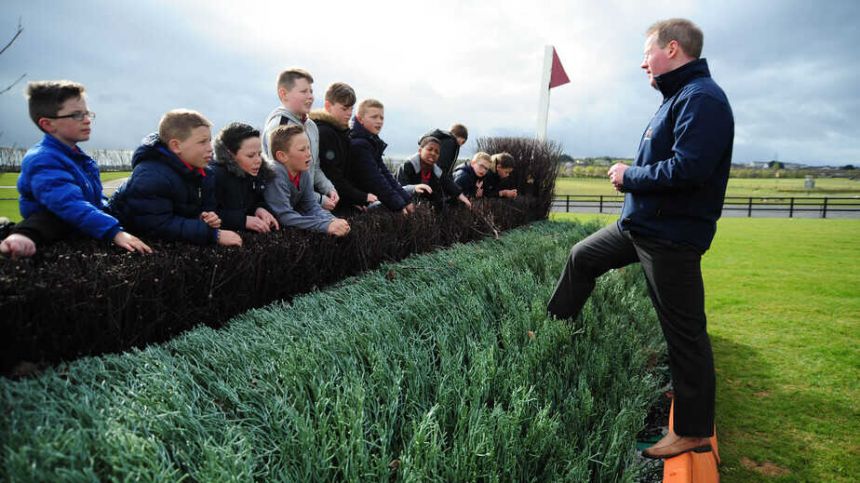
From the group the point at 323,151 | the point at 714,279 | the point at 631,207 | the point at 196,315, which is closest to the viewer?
the point at 631,207

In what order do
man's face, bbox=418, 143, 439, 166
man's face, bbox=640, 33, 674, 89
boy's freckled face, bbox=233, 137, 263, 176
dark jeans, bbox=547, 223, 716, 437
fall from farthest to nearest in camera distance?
man's face, bbox=418, 143, 439, 166 → boy's freckled face, bbox=233, 137, 263, 176 → man's face, bbox=640, 33, 674, 89 → dark jeans, bbox=547, 223, 716, 437

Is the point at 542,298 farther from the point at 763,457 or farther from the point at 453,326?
the point at 763,457

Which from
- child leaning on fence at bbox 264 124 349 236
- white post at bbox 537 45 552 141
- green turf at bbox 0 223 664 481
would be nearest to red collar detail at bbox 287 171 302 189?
child leaning on fence at bbox 264 124 349 236

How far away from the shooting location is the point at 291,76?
169 inches

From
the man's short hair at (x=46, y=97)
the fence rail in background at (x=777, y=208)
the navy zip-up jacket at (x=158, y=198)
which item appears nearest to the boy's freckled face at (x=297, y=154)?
the navy zip-up jacket at (x=158, y=198)

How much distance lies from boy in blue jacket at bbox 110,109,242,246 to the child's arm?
297mm

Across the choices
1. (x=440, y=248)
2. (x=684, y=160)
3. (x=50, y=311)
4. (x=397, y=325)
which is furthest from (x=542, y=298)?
(x=50, y=311)

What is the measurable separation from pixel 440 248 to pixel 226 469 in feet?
13.3

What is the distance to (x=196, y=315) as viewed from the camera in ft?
9.50

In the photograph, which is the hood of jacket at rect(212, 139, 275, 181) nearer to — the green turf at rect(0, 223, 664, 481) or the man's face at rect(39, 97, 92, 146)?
the man's face at rect(39, 97, 92, 146)

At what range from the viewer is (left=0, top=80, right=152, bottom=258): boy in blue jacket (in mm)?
2688

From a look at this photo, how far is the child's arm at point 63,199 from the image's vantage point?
268 cm

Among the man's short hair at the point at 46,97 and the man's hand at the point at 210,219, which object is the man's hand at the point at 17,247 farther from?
the man's hand at the point at 210,219

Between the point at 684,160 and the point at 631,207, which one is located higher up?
the point at 684,160
